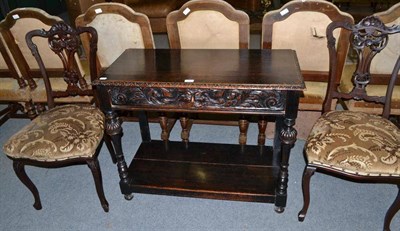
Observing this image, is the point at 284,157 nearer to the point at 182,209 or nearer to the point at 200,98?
the point at 200,98

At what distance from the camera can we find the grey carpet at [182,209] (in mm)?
1648

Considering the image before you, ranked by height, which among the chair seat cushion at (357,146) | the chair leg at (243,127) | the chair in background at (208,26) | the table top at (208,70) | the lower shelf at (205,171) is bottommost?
the lower shelf at (205,171)

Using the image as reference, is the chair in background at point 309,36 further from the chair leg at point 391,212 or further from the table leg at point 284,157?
the chair leg at point 391,212

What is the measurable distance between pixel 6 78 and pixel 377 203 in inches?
103

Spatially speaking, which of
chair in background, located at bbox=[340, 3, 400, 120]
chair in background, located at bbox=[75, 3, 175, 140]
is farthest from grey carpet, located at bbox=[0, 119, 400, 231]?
chair in background, located at bbox=[75, 3, 175, 140]

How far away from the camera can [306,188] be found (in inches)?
60.6

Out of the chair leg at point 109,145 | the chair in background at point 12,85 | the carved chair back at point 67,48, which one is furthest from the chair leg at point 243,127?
the chair in background at point 12,85

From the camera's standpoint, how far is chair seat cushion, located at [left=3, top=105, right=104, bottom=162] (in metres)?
1.53

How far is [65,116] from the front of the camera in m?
1.73

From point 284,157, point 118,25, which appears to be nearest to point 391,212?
point 284,157

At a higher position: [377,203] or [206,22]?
[206,22]

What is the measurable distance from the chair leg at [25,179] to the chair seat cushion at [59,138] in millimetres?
69

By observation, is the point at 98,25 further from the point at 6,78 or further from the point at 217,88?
the point at 217,88

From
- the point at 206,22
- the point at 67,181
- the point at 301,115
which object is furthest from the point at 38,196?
the point at 301,115
